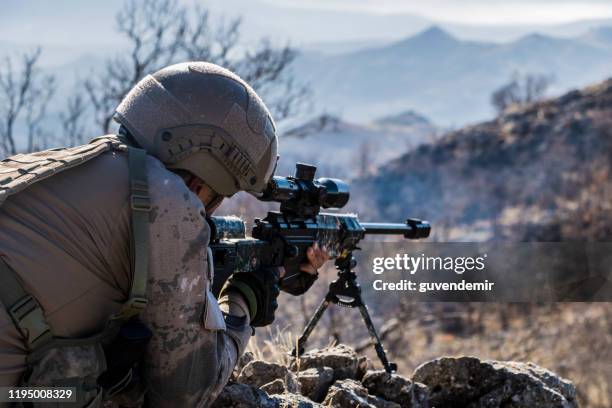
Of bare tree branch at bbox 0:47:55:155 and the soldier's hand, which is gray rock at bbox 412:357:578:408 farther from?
bare tree branch at bbox 0:47:55:155

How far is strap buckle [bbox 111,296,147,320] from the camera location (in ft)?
10.1

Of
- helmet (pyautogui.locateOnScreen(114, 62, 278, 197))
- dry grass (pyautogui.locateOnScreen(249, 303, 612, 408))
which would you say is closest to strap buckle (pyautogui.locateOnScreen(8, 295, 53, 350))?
helmet (pyautogui.locateOnScreen(114, 62, 278, 197))

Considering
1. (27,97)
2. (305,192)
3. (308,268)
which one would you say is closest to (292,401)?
(308,268)

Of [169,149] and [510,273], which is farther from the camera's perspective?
[510,273]

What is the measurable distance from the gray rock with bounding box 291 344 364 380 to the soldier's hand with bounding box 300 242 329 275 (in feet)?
2.03

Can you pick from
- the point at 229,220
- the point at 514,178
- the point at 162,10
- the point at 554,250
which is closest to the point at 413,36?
the point at 514,178

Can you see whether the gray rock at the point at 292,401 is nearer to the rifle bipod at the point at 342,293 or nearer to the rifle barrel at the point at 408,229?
the rifle bipod at the point at 342,293

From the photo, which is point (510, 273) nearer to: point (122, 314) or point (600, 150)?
point (600, 150)

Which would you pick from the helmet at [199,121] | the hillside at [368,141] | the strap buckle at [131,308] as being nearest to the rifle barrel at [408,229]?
the helmet at [199,121]

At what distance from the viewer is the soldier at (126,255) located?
2.99 meters

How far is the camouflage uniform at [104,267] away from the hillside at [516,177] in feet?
111

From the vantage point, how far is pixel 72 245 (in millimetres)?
3033

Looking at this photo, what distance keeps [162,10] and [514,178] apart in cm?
2898

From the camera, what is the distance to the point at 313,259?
15.4 ft
